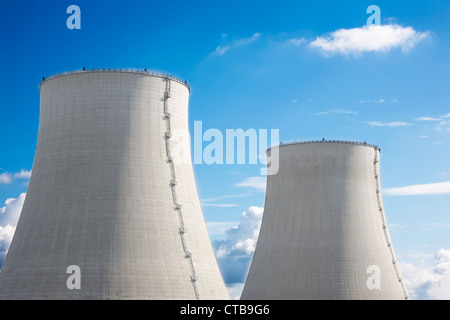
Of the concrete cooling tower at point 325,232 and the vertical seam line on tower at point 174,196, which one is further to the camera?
the concrete cooling tower at point 325,232

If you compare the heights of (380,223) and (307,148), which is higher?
(307,148)

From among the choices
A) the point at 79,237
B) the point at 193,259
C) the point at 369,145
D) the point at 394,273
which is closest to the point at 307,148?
the point at 369,145

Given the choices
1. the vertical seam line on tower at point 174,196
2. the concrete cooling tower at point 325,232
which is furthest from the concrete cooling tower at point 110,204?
the concrete cooling tower at point 325,232

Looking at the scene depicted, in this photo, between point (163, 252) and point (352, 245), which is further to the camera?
point (352, 245)

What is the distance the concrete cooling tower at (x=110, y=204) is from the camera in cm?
2039

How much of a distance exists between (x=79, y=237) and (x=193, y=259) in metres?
3.23

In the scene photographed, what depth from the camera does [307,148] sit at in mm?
29984

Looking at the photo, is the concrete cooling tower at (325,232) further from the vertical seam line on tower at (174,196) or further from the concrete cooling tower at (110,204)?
the vertical seam line on tower at (174,196)

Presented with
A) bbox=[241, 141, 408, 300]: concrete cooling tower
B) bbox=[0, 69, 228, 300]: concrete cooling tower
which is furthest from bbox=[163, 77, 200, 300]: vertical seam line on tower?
bbox=[241, 141, 408, 300]: concrete cooling tower

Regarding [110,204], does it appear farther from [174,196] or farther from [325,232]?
[325,232]

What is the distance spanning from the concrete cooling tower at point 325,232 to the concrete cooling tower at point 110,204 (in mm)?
6780

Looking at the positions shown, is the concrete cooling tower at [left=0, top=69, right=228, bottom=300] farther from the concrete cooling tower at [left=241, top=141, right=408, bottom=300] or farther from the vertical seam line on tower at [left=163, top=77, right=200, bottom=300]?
the concrete cooling tower at [left=241, top=141, right=408, bottom=300]

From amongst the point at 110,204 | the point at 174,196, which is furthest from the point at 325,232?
the point at 110,204
